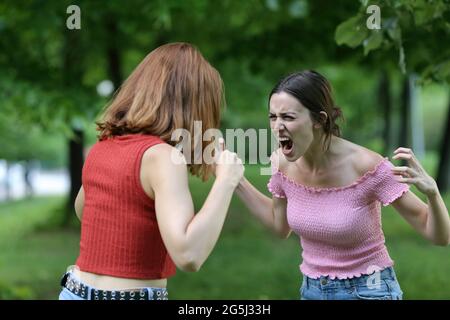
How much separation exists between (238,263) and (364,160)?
731 centimetres

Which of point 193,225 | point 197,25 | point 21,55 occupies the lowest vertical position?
point 193,225

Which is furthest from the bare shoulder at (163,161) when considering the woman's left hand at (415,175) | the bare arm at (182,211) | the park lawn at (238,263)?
the park lawn at (238,263)

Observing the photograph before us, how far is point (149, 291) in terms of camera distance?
2461mm

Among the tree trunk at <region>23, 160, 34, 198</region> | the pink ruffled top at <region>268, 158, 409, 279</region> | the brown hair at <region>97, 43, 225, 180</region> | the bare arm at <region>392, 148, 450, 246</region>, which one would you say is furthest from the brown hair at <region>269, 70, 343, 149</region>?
the tree trunk at <region>23, 160, 34, 198</region>

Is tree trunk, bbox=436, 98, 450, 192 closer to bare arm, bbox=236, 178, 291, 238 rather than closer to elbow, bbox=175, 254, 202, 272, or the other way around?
bare arm, bbox=236, 178, 291, 238

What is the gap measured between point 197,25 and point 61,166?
3338cm

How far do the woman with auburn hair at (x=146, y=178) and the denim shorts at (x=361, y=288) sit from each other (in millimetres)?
893

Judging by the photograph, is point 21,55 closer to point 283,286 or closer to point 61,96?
point 61,96

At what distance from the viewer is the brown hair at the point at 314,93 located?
3.06 meters

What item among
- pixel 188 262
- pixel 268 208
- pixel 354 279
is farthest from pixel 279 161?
pixel 188 262

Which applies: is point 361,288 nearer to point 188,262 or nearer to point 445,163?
point 188,262

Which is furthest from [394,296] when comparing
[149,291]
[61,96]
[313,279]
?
[61,96]

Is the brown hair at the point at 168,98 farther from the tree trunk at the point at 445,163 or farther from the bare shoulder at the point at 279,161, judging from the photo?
the tree trunk at the point at 445,163

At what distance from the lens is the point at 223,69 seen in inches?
549
